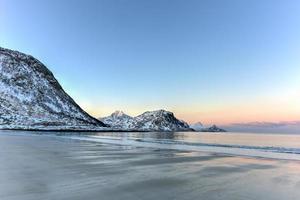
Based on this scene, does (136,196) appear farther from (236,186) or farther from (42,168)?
(42,168)

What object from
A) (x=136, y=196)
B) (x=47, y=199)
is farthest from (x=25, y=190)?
(x=136, y=196)

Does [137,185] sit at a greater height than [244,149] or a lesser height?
lesser

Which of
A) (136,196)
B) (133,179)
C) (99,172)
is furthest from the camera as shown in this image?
(99,172)

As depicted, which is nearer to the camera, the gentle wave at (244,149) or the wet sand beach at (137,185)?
the wet sand beach at (137,185)

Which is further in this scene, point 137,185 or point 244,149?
point 244,149

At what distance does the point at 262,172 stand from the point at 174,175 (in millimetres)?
6038

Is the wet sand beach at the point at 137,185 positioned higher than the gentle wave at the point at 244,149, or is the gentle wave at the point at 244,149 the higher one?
the gentle wave at the point at 244,149

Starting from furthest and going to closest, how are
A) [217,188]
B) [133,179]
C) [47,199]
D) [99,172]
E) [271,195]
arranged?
1. [99,172]
2. [133,179]
3. [217,188]
4. [271,195]
5. [47,199]

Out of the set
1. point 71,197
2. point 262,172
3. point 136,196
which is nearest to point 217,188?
point 136,196

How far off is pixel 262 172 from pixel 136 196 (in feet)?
37.0

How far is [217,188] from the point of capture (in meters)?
14.5

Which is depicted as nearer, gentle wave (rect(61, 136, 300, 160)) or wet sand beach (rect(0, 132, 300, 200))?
wet sand beach (rect(0, 132, 300, 200))

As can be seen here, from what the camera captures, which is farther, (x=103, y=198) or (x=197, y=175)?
(x=197, y=175)

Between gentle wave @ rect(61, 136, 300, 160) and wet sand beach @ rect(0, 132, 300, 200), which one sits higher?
gentle wave @ rect(61, 136, 300, 160)
